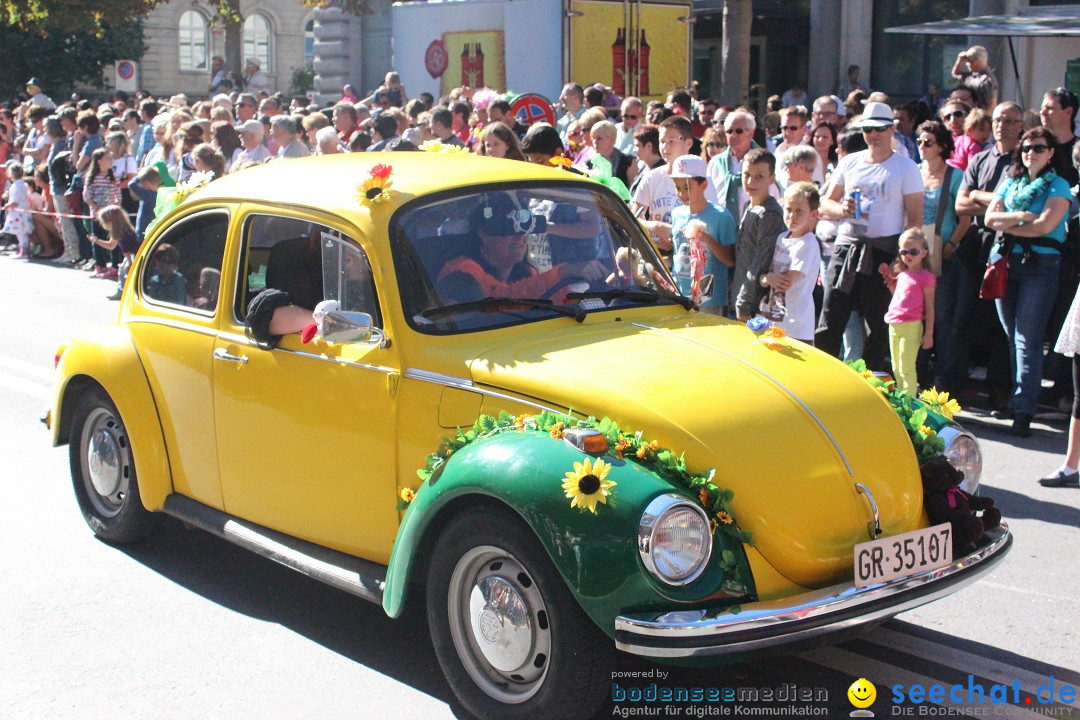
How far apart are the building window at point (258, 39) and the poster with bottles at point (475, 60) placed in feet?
141

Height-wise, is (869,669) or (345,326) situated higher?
(345,326)

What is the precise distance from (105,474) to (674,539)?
350cm

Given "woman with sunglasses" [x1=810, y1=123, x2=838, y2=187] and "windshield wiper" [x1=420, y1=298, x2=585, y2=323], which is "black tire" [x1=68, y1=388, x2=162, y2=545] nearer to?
"windshield wiper" [x1=420, y1=298, x2=585, y2=323]

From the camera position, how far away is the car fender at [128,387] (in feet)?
19.6

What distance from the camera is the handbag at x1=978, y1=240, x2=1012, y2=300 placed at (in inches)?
339

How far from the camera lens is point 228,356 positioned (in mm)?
5570

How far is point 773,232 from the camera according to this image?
26.0 feet

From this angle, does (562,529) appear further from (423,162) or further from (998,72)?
(998,72)

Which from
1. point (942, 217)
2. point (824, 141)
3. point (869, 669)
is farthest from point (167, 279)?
point (824, 141)

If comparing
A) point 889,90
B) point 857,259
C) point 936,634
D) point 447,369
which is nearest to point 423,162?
point 447,369

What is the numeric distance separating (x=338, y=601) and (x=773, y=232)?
3.74 meters

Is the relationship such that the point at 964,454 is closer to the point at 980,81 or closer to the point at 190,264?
the point at 190,264

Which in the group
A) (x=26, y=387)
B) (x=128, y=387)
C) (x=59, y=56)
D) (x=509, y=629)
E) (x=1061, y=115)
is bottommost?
(x=26, y=387)

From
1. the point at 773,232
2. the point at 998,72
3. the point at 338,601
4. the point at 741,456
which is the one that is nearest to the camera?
the point at 741,456
